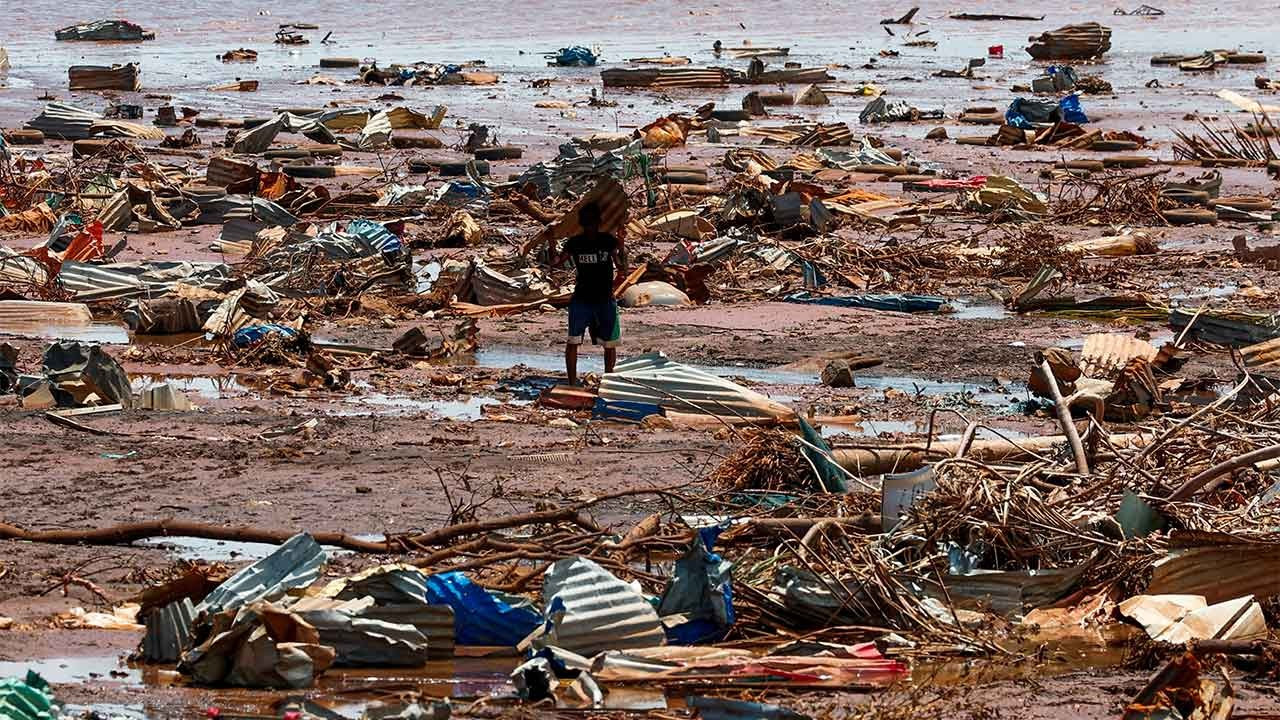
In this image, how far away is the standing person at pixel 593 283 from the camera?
11258 millimetres

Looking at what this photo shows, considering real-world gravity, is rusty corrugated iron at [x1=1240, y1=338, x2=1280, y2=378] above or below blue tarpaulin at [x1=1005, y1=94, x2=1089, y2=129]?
A: above

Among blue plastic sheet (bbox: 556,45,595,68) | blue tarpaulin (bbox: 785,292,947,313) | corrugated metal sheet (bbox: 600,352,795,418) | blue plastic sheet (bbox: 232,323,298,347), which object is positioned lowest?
blue plastic sheet (bbox: 556,45,595,68)

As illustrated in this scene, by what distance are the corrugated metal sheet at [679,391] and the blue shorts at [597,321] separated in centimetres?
50

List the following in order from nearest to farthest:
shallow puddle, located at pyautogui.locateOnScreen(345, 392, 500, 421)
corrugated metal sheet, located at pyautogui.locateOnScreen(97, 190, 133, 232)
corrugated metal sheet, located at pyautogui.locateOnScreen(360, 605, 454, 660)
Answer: corrugated metal sheet, located at pyautogui.locateOnScreen(360, 605, 454, 660) → shallow puddle, located at pyautogui.locateOnScreen(345, 392, 500, 421) → corrugated metal sheet, located at pyautogui.locateOnScreen(97, 190, 133, 232)

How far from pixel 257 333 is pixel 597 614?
682 centimetres

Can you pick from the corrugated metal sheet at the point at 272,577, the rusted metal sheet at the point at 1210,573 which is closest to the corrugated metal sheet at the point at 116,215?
the corrugated metal sheet at the point at 272,577

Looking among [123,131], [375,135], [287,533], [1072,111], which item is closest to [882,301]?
[287,533]

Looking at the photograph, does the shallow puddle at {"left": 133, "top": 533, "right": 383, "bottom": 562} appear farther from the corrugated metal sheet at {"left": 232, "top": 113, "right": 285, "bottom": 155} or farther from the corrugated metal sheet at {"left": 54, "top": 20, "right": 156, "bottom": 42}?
the corrugated metal sheet at {"left": 54, "top": 20, "right": 156, "bottom": 42}

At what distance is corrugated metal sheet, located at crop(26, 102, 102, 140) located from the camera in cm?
2648

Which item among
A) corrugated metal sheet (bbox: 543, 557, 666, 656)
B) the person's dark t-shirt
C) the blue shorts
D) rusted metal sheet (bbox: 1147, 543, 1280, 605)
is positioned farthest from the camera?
the blue shorts

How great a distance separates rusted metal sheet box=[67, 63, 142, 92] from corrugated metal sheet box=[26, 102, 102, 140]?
7.85m

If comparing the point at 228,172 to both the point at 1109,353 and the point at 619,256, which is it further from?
the point at 1109,353

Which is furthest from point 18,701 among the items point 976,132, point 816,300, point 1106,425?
point 976,132

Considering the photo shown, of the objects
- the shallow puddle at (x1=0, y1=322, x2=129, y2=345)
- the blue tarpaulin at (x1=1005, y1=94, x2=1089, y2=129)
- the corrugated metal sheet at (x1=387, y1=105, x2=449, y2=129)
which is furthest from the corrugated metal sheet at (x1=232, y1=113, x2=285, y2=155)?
the shallow puddle at (x1=0, y1=322, x2=129, y2=345)
